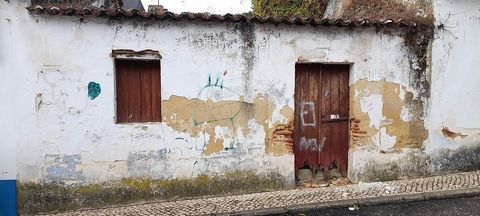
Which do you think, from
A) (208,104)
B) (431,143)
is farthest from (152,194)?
(431,143)

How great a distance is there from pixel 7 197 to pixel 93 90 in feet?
6.45

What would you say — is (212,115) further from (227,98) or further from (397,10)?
(397,10)

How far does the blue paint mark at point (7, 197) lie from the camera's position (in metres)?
6.02

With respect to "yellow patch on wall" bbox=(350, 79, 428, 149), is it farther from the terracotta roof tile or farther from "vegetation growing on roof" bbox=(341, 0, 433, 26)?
"vegetation growing on roof" bbox=(341, 0, 433, 26)

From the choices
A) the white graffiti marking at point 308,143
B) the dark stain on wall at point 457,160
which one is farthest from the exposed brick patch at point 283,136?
the dark stain on wall at point 457,160

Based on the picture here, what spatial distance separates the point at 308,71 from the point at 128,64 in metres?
3.18

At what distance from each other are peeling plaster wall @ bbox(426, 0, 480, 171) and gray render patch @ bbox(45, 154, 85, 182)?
6396mm

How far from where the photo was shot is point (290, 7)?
14062 millimetres

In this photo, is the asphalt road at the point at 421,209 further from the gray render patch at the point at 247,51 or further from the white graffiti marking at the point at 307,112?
the gray render patch at the point at 247,51

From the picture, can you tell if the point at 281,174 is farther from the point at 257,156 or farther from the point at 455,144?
the point at 455,144

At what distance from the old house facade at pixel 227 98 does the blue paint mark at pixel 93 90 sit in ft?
0.07

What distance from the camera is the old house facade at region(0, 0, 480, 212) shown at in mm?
6273

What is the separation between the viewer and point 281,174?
7.40m

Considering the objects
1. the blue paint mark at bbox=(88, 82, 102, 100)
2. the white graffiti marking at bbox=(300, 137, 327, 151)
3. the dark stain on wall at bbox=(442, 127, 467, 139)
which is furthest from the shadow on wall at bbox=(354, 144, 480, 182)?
the blue paint mark at bbox=(88, 82, 102, 100)
